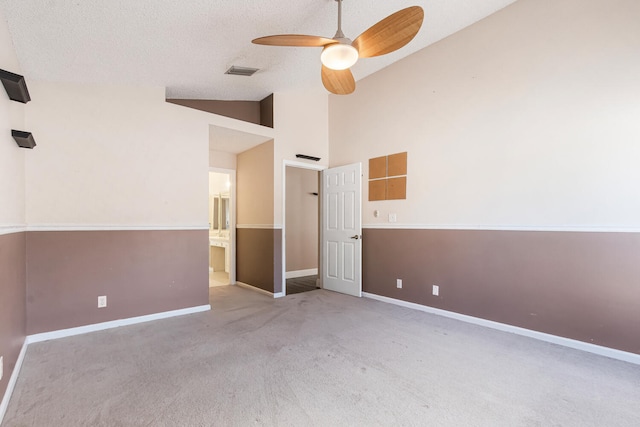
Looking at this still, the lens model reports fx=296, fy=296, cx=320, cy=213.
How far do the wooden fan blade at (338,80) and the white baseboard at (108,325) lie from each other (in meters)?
3.04

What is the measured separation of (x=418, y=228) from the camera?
3.85 m

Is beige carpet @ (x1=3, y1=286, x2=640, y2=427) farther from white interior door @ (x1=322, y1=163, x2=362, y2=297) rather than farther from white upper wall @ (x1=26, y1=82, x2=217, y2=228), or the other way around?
white interior door @ (x1=322, y1=163, x2=362, y2=297)

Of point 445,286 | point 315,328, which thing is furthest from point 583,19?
point 315,328

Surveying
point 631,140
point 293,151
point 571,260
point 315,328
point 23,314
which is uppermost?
point 293,151

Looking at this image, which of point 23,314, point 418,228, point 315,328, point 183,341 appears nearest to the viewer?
point 23,314

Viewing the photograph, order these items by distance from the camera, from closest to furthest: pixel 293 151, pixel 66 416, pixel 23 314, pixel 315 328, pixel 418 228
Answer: pixel 66 416 < pixel 23 314 < pixel 315 328 < pixel 418 228 < pixel 293 151

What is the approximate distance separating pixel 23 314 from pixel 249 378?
2166 mm

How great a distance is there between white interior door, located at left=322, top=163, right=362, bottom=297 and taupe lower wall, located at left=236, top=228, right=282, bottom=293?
2.86ft

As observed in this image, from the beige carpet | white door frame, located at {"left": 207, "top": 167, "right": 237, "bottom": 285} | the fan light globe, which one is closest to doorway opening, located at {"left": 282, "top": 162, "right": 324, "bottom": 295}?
white door frame, located at {"left": 207, "top": 167, "right": 237, "bottom": 285}

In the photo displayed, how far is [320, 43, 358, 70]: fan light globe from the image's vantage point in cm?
221

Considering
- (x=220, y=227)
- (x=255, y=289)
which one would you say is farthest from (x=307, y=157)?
(x=220, y=227)

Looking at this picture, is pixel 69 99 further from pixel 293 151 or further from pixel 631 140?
pixel 631 140

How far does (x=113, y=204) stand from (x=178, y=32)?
187 cm

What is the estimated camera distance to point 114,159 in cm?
317
